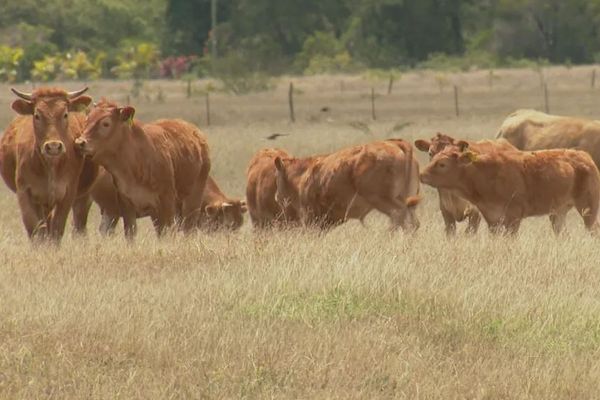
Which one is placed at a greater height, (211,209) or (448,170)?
(448,170)

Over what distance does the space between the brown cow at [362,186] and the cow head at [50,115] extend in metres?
2.52

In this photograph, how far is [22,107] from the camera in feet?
43.0

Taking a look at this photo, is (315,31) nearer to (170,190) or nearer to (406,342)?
(170,190)

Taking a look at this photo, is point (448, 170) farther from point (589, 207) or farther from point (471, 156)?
point (589, 207)

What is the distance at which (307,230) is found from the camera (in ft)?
42.9

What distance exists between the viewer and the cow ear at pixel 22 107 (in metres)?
13.0

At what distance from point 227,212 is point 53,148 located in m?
4.59

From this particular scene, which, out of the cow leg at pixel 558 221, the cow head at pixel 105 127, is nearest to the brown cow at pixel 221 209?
the cow head at pixel 105 127

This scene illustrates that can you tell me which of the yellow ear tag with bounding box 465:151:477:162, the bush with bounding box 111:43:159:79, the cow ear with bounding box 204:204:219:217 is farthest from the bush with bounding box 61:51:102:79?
the yellow ear tag with bounding box 465:151:477:162

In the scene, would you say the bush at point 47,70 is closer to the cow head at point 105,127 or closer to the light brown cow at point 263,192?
the light brown cow at point 263,192

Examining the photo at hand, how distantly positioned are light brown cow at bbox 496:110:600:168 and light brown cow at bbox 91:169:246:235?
497 cm

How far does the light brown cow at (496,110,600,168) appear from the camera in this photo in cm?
1975

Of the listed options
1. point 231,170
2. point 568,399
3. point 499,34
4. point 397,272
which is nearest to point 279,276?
point 397,272

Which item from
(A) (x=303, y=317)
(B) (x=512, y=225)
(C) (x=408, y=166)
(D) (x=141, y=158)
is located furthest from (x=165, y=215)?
(A) (x=303, y=317)
